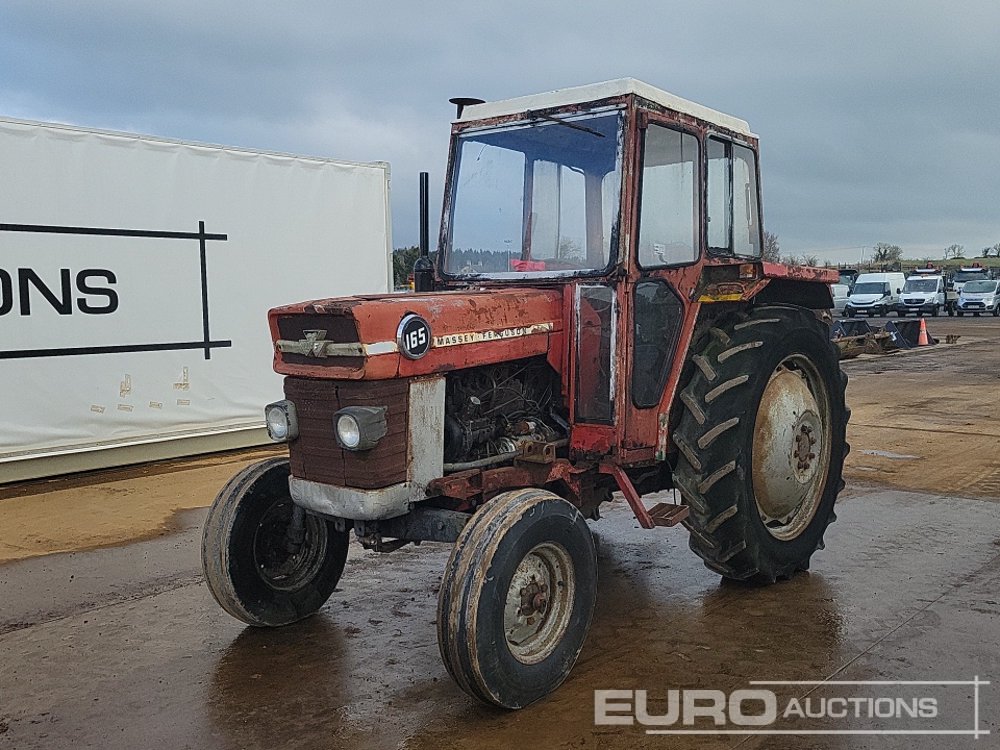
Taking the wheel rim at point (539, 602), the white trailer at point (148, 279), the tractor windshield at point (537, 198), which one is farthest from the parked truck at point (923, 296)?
the wheel rim at point (539, 602)

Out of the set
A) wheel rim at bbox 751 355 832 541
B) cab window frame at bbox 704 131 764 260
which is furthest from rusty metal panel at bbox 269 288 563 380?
wheel rim at bbox 751 355 832 541

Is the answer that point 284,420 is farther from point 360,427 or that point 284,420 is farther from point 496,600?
point 496,600

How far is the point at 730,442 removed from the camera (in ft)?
14.8

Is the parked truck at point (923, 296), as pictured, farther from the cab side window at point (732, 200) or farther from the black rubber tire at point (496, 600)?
the black rubber tire at point (496, 600)

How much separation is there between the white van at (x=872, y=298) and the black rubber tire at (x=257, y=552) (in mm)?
33449

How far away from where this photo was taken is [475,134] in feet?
16.2

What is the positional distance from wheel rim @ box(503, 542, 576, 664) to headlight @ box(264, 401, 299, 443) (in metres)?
1.14

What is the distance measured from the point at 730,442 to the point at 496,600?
1651mm

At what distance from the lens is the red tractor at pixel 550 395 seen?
3729mm

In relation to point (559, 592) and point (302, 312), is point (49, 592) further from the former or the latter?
point (559, 592)

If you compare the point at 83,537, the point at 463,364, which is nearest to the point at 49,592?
the point at 83,537

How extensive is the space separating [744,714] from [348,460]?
6.11 ft

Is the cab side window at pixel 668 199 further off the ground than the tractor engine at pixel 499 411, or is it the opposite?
the cab side window at pixel 668 199

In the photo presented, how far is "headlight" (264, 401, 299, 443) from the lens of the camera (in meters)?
3.96
